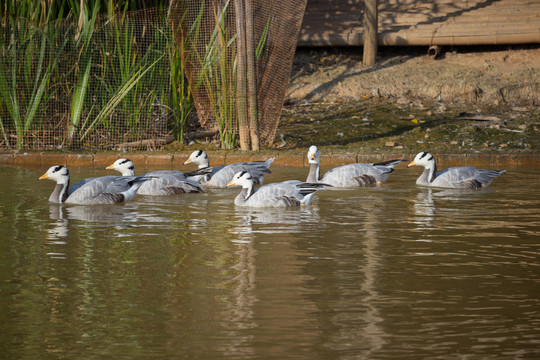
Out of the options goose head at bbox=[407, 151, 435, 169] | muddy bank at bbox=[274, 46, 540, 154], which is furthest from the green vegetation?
goose head at bbox=[407, 151, 435, 169]

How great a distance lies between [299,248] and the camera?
817 cm

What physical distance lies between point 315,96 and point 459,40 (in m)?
3.84

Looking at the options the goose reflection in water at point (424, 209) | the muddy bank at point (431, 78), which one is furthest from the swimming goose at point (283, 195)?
the muddy bank at point (431, 78)

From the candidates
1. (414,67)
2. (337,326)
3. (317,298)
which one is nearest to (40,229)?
(317,298)

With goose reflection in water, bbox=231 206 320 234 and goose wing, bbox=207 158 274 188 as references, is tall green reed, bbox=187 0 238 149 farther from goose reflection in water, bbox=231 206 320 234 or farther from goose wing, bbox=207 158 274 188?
goose reflection in water, bbox=231 206 320 234

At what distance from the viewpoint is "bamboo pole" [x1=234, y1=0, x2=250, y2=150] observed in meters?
15.9

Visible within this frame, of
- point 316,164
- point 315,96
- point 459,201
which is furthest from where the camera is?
point 315,96

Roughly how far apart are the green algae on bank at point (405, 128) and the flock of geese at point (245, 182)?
A: 2925 millimetres

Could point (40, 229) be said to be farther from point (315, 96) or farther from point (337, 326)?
point (315, 96)

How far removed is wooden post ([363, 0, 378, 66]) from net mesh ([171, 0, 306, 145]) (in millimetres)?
4543

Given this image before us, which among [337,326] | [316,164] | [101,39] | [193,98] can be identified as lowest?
[337,326]

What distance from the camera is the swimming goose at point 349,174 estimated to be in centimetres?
1268

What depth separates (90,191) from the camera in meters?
11.3

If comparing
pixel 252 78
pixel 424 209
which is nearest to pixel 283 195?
pixel 424 209
